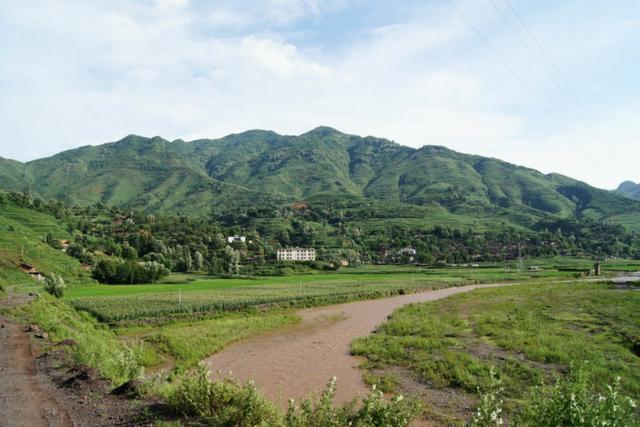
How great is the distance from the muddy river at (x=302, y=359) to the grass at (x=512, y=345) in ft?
6.15

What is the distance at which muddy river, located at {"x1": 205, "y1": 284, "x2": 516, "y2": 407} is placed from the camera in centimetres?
2366

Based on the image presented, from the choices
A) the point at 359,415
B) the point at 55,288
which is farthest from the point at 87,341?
the point at 55,288

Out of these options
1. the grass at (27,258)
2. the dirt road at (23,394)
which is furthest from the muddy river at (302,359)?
the grass at (27,258)

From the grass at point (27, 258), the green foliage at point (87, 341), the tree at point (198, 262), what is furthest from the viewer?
the tree at point (198, 262)

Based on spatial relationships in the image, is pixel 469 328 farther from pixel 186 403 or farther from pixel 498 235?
pixel 498 235

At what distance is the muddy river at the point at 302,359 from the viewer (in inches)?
931

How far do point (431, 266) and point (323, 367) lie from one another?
124531mm

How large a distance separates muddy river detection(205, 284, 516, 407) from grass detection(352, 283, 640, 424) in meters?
1.87

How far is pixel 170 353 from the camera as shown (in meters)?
32.1

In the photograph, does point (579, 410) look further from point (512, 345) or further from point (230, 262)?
point (230, 262)

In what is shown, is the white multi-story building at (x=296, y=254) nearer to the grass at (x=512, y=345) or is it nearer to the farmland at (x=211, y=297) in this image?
the farmland at (x=211, y=297)

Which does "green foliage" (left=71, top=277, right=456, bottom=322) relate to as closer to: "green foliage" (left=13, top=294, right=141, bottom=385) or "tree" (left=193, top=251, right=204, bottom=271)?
"green foliage" (left=13, top=294, right=141, bottom=385)

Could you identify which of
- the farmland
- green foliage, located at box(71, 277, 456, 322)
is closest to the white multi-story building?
the farmland

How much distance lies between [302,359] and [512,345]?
592 inches
